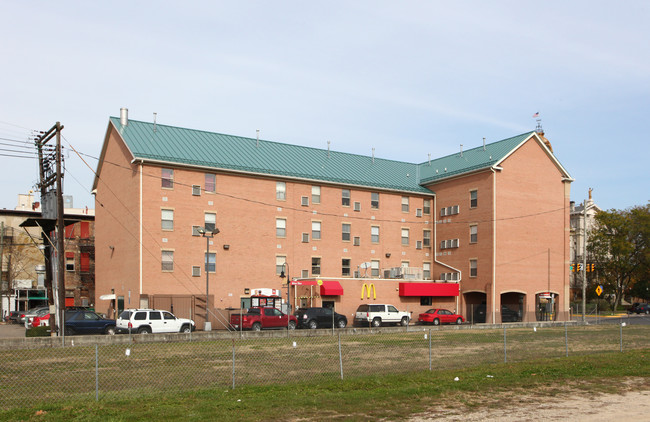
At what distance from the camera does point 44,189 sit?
38844mm

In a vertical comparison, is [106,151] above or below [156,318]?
above

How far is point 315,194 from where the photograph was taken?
5400 centimetres

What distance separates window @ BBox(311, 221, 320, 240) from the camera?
5337cm

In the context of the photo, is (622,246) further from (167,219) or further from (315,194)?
(167,219)

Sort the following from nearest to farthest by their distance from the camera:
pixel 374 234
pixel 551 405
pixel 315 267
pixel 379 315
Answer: pixel 551 405
pixel 379 315
pixel 315 267
pixel 374 234

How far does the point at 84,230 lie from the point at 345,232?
33415 millimetres

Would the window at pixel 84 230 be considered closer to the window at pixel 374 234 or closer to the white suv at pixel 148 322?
the window at pixel 374 234

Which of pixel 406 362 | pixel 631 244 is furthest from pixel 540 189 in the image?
pixel 406 362

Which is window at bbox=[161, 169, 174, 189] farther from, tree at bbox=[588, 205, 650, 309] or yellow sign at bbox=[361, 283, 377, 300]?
tree at bbox=[588, 205, 650, 309]

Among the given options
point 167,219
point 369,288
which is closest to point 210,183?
point 167,219

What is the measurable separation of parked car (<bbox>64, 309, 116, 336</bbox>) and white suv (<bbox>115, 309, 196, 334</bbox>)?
0.64 meters

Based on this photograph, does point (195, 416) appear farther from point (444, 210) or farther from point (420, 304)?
point (444, 210)

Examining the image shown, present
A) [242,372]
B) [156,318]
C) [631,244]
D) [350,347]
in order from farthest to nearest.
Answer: [631,244] → [156,318] → [350,347] → [242,372]

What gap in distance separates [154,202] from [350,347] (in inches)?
965
